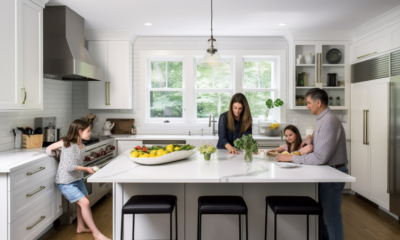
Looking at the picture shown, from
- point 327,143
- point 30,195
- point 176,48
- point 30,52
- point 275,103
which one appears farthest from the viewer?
point 176,48

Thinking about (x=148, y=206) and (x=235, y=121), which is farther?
(x=235, y=121)

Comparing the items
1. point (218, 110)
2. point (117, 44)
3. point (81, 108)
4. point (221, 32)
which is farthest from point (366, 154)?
point (81, 108)

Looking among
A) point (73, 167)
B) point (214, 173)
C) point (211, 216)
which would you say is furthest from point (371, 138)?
point (73, 167)

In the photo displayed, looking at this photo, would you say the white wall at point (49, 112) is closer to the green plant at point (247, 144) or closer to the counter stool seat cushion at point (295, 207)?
the green plant at point (247, 144)

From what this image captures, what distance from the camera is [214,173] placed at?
2076 mm

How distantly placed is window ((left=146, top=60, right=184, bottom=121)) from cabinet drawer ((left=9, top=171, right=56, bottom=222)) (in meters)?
2.44

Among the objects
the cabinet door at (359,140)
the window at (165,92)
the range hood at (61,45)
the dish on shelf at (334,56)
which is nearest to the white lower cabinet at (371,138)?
the cabinet door at (359,140)

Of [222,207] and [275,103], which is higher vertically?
[275,103]

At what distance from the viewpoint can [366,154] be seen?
4.21 meters

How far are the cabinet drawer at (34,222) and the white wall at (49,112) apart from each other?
85cm

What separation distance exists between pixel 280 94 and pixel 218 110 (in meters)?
1.14

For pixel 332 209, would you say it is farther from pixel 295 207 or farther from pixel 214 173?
pixel 214 173

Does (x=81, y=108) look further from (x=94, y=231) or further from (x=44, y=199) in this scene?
(x=94, y=231)

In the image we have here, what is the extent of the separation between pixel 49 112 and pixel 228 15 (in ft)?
9.68
